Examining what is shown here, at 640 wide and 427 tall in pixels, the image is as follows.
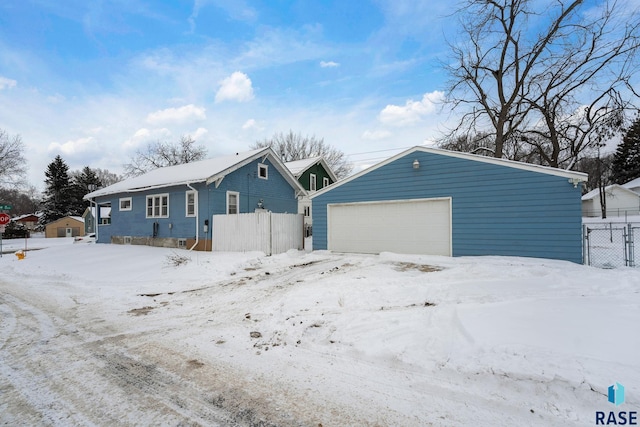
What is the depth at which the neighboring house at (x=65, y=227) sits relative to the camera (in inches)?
1459

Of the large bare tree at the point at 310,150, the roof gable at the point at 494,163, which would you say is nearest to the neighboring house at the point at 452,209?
the roof gable at the point at 494,163

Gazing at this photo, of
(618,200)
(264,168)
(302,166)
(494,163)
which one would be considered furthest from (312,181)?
(618,200)

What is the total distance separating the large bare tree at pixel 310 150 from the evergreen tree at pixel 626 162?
3659 centimetres

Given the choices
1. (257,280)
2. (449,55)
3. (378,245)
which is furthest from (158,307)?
(449,55)

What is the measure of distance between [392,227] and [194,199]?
928 cm

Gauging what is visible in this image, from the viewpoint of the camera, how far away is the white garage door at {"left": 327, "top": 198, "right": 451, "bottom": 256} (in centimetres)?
1055

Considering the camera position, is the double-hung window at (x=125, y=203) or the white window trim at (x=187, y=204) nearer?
the white window trim at (x=187, y=204)

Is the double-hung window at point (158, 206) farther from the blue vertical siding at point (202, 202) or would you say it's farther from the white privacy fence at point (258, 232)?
the white privacy fence at point (258, 232)

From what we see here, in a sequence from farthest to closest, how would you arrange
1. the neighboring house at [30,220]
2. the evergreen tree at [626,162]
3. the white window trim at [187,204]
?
the neighboring house at [30,220] → the evergreen tree at [626,162] → the white window trim at [187,204]

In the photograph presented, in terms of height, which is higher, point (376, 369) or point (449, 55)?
point (449, 55)

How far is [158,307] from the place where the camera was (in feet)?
19.2

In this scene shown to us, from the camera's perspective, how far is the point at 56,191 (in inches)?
1613

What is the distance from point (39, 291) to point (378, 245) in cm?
1028

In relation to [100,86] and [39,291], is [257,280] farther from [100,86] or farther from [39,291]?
[100,86]
